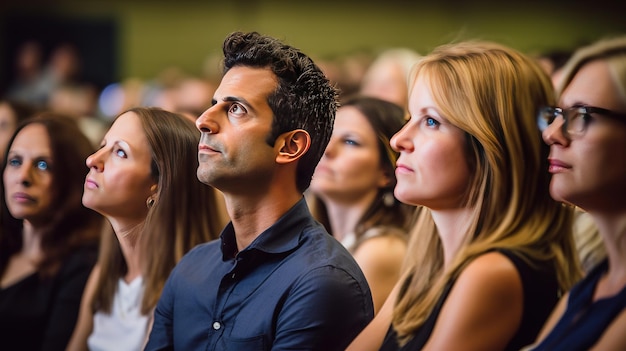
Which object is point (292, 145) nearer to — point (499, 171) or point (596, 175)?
point (499, 171)

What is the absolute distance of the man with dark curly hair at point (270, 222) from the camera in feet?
5.83

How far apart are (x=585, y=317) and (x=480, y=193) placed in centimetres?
40

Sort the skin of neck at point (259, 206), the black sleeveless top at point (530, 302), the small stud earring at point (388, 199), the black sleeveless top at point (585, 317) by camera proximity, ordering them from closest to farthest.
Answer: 1. the black sleeveless top at point (585, 317)
2. the black sleeveless top at point (530, 302)
3. the skin of neck at point (259, 206)
4. the small stud earring at point (388, 199)

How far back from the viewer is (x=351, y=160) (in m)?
2.65

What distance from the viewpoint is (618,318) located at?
4.39 feet

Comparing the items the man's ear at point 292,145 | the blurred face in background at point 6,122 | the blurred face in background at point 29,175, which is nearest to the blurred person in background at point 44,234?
the blurred face in background at point 29,175

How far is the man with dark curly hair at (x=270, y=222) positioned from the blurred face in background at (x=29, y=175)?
0.69m

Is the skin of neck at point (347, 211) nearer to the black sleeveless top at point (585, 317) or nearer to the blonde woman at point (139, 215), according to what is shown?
the blonde woman at point (139, 215)

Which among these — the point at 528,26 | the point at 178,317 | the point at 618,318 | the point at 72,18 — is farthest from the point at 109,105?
the point at 618,318

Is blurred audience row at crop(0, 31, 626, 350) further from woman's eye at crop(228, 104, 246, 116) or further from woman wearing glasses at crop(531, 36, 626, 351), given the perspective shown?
woman's eye at crop(228, 104, 246, 116)

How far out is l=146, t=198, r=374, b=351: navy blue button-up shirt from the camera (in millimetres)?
1759

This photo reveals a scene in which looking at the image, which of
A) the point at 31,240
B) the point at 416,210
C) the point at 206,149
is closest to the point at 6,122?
the point at 31,240

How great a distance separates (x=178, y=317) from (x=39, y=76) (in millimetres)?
6745

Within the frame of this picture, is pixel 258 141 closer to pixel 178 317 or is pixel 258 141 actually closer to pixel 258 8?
pixel 178 317
